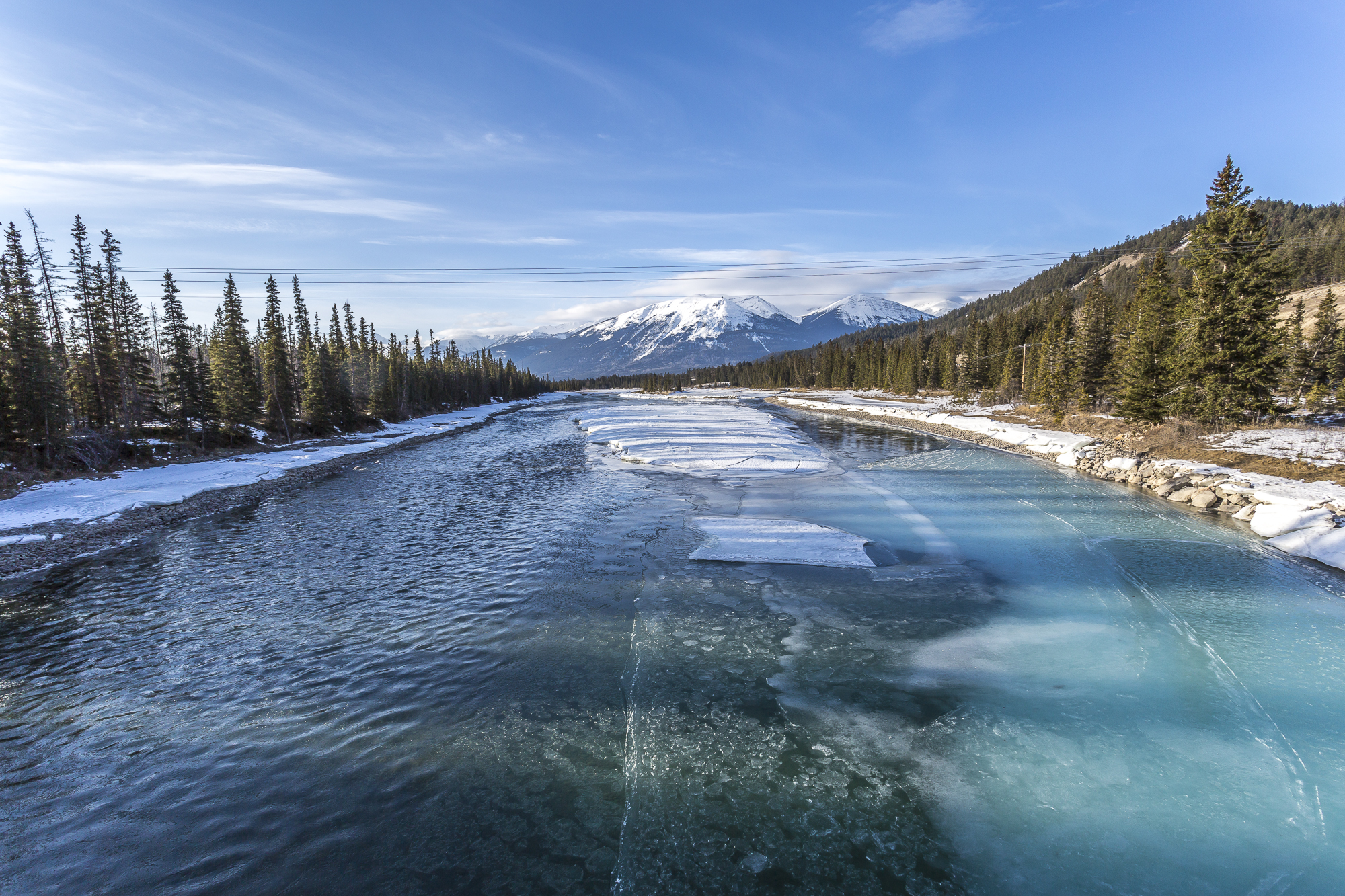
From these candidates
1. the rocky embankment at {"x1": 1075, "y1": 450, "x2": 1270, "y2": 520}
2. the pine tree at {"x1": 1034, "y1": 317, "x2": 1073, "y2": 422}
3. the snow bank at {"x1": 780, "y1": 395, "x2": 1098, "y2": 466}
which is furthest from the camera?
the pine tree at {"x1": 1034, "y1": 317, "x2": 1073, "y2": 422}

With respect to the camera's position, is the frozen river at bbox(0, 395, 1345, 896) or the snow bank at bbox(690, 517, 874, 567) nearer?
the frozen river at bbox(0, 395, 1345, 896)

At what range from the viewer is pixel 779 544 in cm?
1455

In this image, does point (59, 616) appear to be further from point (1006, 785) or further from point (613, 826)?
point (1006, 785)

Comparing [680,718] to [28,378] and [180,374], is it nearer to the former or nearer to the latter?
[28,378]

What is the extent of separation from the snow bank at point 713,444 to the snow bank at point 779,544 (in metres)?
9.30

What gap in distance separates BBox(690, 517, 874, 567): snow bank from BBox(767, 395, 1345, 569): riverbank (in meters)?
11.6

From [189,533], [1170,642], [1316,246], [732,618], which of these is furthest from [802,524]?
[1316,246]

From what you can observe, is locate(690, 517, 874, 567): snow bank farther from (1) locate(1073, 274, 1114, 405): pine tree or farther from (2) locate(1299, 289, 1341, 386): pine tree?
(2) locate(1299, 289, 1341, 386): pine tree

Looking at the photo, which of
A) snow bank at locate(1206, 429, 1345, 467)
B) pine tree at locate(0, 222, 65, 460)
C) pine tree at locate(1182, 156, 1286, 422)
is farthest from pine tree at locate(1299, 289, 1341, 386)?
pine tree at locate(0, 222, 65, 460)

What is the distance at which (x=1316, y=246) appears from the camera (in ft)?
356

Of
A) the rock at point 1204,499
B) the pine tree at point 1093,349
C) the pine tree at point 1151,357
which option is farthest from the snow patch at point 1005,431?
the rock at point 1204,499

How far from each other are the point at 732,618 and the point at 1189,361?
104 feet

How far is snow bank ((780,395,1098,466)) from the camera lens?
31.8 m

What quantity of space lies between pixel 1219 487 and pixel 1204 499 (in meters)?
0.99
